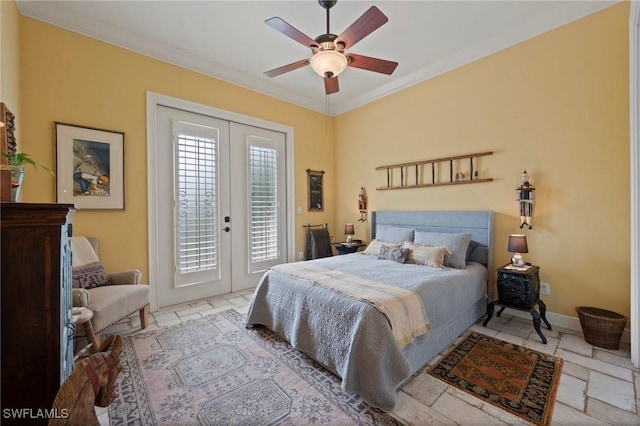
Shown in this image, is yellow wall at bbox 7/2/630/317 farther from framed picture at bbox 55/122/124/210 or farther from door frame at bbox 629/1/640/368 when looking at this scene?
door frame at bbox 629/1/640/368

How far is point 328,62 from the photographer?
7.38ft

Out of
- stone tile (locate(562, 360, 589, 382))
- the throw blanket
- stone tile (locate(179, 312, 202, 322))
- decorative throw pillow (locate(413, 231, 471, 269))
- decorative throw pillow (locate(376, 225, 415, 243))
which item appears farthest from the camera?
decorative throw pillow (locate(376, 225, 415, 243))

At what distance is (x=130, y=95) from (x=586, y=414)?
190 inches

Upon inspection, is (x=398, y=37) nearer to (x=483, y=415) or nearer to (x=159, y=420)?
(x=483, y=415)

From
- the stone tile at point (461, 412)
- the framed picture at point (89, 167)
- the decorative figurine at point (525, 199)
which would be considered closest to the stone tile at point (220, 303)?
the framed picture at point (89, 167)

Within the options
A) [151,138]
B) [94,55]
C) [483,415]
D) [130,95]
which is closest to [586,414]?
[483,415]

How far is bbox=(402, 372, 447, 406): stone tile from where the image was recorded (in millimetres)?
1812

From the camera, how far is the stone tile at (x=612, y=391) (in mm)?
1734

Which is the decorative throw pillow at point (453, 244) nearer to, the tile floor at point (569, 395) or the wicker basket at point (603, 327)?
the tile floor at point (569, 395)

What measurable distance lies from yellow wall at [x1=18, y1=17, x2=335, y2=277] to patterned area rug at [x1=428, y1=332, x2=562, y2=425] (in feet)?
11.2

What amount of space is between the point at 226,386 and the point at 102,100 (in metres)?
3.16

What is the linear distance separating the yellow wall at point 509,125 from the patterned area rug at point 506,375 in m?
1.00

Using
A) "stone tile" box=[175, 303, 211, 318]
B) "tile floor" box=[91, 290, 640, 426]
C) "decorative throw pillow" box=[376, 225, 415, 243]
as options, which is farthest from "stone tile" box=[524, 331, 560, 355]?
"stone tile" box=[175, 303, 211, 318]

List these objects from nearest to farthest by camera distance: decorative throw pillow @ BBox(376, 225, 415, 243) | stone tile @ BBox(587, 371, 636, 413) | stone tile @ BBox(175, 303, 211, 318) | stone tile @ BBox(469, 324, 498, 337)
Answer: stone tile @ BBox(587, 371, 636, 413) < stone tile @ BBox(469, 324, 498, 337) < stone tile @ BBox(175, 303, 211, 318) < decorative throw pillow @ BBox(376, 225, 415, 243)
